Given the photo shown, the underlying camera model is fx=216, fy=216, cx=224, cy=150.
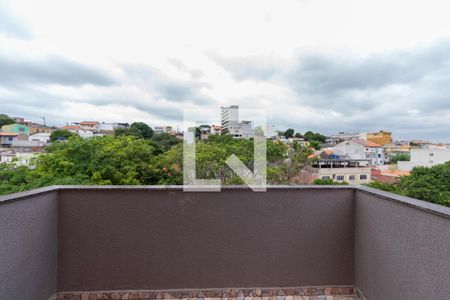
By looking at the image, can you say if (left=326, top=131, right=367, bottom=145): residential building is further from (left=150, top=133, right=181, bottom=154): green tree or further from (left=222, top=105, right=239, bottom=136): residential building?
(left=222, top=105, right=239, bottom=136): residential building

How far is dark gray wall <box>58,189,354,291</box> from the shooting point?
5.54ft

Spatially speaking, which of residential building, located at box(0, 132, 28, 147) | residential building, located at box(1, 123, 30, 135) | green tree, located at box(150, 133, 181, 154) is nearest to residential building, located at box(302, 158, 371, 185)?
green tree, located at box(150, 133, 181, 154)

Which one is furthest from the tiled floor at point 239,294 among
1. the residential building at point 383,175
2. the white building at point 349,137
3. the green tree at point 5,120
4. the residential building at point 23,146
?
the white building at point 349,137

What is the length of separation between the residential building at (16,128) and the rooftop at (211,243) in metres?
9.86

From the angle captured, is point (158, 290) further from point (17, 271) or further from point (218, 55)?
point (218, 55)

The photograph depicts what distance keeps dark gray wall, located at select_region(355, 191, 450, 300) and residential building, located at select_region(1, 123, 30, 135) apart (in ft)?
38.1

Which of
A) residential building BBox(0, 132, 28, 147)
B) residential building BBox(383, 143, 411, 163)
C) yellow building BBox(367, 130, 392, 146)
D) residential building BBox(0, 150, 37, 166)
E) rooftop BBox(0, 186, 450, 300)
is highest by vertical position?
yellow building BBox(367, 130, 392, 146)

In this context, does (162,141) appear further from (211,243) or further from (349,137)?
(349,137)

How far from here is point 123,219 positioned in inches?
67.1

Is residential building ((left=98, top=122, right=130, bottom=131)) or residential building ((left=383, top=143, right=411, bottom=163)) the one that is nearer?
residential building ((left=383, top=143, right=411, bottom=163))

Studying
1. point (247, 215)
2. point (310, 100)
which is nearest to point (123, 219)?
point (247, 215)

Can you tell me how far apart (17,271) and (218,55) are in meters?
4.77

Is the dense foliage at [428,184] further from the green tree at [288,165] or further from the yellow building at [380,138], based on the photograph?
the yellow building at [380,138]

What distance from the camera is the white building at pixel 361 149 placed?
13.3m
